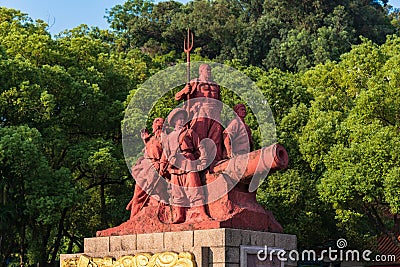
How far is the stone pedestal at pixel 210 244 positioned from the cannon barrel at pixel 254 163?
71 centimetres

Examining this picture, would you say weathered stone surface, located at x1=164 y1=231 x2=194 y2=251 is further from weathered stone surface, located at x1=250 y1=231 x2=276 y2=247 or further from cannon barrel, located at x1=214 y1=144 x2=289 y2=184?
cannon barrel, located at x1=214 y1=144 x2=289 y2=184

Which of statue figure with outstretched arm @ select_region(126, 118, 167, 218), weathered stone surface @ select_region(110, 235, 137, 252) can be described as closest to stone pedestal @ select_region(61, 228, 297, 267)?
weathered stone surface @ select_region(110, 235, 137, 252)

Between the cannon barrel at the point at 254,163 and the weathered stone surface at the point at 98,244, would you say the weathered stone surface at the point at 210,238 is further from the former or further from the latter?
the weathered stone surface at the point at 98,244

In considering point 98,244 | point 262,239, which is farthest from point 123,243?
point 262,239

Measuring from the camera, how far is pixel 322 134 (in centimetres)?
1664

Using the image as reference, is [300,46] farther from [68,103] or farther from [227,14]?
[68,103]

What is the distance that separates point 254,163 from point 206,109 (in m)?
1.25

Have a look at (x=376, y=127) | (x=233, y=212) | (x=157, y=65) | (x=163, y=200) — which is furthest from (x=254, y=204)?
Result: (x=157, y=65)

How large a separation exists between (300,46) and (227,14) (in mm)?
5791

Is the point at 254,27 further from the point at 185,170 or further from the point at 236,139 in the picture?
the point at 185,170

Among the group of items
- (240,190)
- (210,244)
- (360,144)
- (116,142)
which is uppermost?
(116,142)

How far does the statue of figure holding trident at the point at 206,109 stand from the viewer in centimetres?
943

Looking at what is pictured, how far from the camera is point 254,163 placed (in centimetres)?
866

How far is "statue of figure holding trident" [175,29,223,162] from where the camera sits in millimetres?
9430
